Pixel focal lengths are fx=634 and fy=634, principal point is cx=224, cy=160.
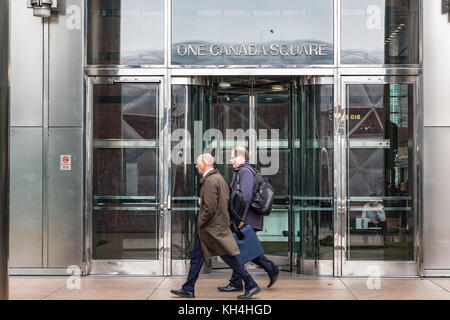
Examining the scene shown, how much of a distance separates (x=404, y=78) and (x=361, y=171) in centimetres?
161

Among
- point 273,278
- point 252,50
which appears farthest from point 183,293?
point 252,50

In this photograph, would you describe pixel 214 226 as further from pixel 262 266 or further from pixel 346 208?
pixel 346 208

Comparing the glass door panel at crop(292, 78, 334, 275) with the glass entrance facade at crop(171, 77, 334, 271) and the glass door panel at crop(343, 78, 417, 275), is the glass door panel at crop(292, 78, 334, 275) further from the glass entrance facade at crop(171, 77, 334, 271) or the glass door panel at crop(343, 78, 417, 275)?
the glass door panel at crop(343, 78, 417, 275)

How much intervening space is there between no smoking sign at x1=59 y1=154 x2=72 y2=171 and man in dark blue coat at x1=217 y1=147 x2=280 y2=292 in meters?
2.83

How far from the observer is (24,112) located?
996 cm

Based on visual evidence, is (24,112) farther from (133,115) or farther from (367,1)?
(367,1)

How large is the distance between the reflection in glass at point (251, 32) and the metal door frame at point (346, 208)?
2.66 feet

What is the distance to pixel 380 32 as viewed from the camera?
994 centimetres

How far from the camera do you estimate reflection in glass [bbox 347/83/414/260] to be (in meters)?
9.88

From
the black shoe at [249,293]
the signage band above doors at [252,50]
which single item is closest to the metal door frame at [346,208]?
the signage band above doors at [252,50]

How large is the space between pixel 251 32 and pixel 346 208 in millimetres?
3144

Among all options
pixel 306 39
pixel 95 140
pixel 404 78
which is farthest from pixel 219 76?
pixel 404 78

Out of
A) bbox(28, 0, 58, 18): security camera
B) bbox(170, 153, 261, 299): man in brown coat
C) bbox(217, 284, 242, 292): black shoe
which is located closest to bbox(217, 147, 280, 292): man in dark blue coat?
bbox(217, 284, 242, 292): black shoe

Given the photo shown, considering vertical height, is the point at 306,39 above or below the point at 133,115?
above
